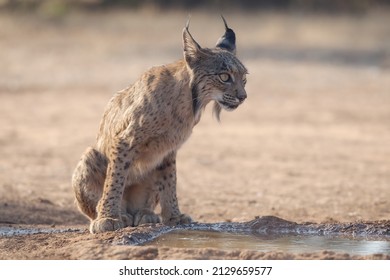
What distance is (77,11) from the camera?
30.9m

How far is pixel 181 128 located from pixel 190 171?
522cm

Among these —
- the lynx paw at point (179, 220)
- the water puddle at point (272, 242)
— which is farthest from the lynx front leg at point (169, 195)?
the water puddle at point (272, 242)

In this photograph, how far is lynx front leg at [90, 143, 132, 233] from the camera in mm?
8359

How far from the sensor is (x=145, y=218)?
29.2 ft

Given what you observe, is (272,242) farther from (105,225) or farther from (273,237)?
(105,225)

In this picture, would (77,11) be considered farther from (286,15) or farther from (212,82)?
(212,82)

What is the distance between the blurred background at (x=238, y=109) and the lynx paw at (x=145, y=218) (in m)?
1.32

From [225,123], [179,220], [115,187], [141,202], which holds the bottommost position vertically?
[179,220]

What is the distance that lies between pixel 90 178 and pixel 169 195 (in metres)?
0.73

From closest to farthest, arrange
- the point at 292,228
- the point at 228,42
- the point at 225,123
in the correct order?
1. the point at 292,228
2. the point at 228,42
3. the point at 225,123

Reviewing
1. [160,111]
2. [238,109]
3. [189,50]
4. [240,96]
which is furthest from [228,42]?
[238,109]
